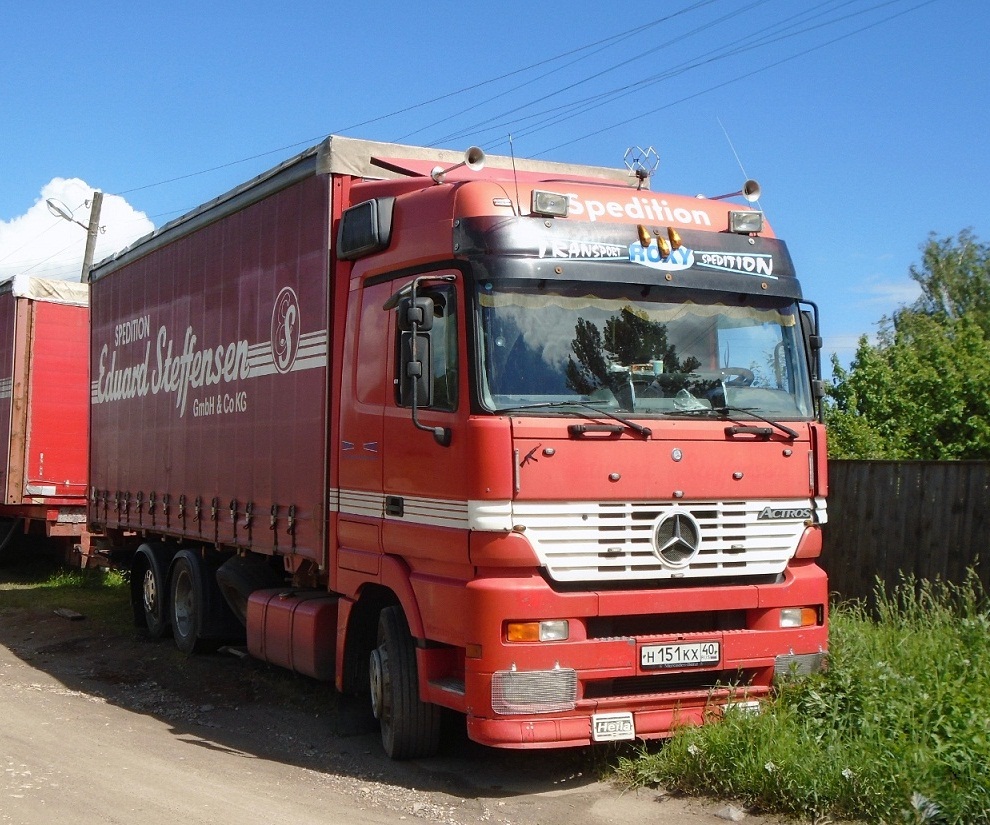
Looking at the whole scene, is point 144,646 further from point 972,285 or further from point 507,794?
point 972,285

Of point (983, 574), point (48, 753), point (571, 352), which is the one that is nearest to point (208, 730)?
point (48, 753)

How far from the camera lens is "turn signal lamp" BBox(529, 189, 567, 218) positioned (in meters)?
6.76

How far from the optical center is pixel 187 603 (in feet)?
37.8

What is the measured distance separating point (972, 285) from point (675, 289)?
45887mm

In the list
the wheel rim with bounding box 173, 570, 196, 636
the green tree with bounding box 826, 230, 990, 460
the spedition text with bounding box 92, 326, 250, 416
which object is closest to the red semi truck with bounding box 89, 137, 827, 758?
the spedition text with bounding box 92, 326, 250, 416

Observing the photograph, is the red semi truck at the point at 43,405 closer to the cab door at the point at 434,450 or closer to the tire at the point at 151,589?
the tire at the point at 151,589

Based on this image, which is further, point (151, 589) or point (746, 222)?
point (151, 589)

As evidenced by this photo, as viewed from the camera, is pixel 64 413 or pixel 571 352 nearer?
pixel 571 352

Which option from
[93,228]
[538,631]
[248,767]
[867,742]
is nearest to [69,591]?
[248,767]

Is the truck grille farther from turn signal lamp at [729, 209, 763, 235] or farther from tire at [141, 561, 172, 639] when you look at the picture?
tire at [141, 561, 172, 639]

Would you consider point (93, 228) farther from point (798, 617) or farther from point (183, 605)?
point (798, 617)

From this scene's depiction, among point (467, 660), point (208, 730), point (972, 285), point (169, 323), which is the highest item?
point (972, 285)

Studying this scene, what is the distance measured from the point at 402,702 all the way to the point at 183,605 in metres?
5.04

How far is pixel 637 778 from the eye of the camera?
259 inches
